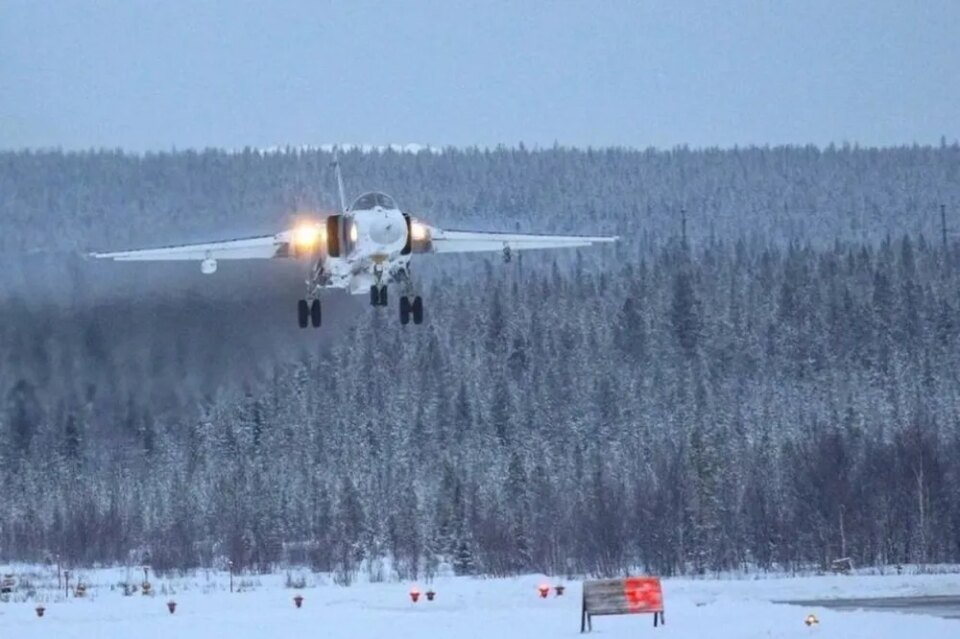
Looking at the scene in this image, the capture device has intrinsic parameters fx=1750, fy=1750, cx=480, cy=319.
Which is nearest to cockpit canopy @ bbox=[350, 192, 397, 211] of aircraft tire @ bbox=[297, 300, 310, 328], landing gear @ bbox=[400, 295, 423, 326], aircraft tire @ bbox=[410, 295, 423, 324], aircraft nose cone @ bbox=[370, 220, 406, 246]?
aircraft nose cone @ bbox=[370, 220, 406, 246]

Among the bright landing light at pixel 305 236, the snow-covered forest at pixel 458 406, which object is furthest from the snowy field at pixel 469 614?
→ the bright landing light at pixel 305 236


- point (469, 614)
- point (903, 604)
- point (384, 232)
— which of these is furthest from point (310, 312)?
point (903, 604)

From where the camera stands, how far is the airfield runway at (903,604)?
33031 mm

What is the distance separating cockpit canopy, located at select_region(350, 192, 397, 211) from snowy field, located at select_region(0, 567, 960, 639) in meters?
7.73

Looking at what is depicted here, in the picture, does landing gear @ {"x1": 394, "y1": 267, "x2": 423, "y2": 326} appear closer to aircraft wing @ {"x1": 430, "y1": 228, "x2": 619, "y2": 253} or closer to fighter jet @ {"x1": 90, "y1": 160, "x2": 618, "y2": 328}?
fighter jet @ {"x1": 90, "y1": 160, "x2": 618, "y2": 328}

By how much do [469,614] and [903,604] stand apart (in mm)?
8839

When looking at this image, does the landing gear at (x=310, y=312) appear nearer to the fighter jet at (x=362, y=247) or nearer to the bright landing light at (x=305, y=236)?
the fighter jet at (x=362, y=247)

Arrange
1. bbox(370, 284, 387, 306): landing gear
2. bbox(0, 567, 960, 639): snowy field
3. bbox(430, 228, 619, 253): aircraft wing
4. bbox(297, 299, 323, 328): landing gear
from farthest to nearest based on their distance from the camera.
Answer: bbox(297, 299, 323, 328): landing gear < bbox(430, 228, 619, 253): aircraft wing < bbox(370, 284, 387, 306): landing gear < bbox(0, 567, 960, 639): snowy field

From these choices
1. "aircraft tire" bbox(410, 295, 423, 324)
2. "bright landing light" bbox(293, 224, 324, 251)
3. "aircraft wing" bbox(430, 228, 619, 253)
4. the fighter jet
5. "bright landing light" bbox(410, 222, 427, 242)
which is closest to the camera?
the fighter jet

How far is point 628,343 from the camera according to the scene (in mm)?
105875

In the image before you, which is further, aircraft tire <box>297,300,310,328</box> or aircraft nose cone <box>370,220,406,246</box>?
aircraft tire <box>297,300,310,328</box>

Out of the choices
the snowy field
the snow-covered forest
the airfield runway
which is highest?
the snow-covered forest

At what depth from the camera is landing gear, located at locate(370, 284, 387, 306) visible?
34.9 meters

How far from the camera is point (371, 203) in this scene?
108 feet
